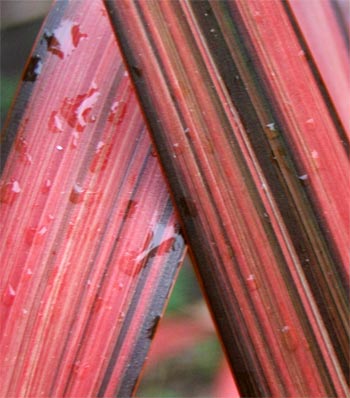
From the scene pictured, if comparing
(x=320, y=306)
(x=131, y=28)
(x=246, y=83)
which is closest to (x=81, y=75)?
(x=131, y=28)

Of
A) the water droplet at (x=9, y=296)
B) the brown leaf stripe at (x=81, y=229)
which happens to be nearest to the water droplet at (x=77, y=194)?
the brown leaf stripe at (x=81, y=229)

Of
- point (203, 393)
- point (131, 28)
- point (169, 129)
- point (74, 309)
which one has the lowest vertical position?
point (203, 393)

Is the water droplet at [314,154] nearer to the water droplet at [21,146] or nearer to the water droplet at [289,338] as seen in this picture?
the water droplet at [289,338]

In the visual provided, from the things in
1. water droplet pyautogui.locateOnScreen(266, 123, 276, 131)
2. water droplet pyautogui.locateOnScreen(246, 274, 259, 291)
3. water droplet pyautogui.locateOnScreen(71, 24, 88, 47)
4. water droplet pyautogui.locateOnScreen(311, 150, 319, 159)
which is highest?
water droplet pyautogui.locateOnScreen(71, 24, 88, 47)

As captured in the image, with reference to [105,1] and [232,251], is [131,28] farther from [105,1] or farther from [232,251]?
[232,251]

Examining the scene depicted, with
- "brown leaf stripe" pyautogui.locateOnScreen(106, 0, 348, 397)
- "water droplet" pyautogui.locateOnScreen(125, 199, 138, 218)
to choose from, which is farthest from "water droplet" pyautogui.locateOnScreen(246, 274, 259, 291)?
"water droplet" pyautogui.locateOnScreen(125, 199, 138, 218)

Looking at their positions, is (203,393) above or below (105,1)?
below

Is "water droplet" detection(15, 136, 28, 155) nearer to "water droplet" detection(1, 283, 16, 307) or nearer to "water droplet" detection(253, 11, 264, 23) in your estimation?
"water droplet" detection(1, 283, 16, 307)

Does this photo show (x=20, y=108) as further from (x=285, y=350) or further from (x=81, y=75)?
(x=285, y=350)
